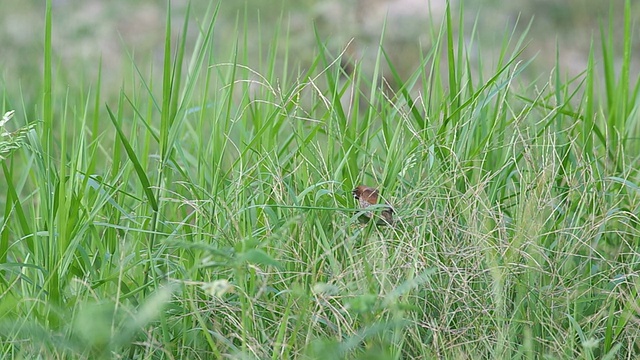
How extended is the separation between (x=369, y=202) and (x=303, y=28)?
572 centimetres

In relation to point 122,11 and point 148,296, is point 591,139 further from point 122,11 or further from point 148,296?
point 122,11

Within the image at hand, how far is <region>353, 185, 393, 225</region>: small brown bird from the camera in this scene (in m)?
2.32

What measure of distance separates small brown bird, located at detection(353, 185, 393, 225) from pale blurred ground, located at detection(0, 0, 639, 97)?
3.71 metres

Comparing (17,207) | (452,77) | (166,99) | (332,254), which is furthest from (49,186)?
(452,77)

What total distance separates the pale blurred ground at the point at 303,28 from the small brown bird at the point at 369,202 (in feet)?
12.2

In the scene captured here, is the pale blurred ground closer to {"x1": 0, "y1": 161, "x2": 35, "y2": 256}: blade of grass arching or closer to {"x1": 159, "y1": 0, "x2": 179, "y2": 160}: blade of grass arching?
{"x1": 0, "y1": 161, "x2": 35, "y2": 256}: blade of grass arching

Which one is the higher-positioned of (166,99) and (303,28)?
(166,99)

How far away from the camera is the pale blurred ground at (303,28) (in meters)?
6.88

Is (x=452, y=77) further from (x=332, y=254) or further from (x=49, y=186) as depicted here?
(x=49, y=186)

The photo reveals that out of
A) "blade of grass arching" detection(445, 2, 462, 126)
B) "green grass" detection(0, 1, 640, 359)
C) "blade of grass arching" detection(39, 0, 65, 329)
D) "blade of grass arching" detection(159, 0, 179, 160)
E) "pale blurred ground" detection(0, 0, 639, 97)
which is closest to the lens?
"green grass" detection(0, 1, 640, 359)

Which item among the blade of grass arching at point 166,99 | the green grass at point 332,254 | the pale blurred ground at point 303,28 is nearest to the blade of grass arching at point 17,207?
the green grass at point 332,254

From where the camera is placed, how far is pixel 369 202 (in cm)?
234

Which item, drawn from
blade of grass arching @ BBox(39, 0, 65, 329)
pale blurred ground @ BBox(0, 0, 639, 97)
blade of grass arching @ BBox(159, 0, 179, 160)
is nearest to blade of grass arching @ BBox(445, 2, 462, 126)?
blade of grass arching @ BBox(159, 0, 179, 160)

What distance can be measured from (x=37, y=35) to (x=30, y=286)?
4905 millimetres
